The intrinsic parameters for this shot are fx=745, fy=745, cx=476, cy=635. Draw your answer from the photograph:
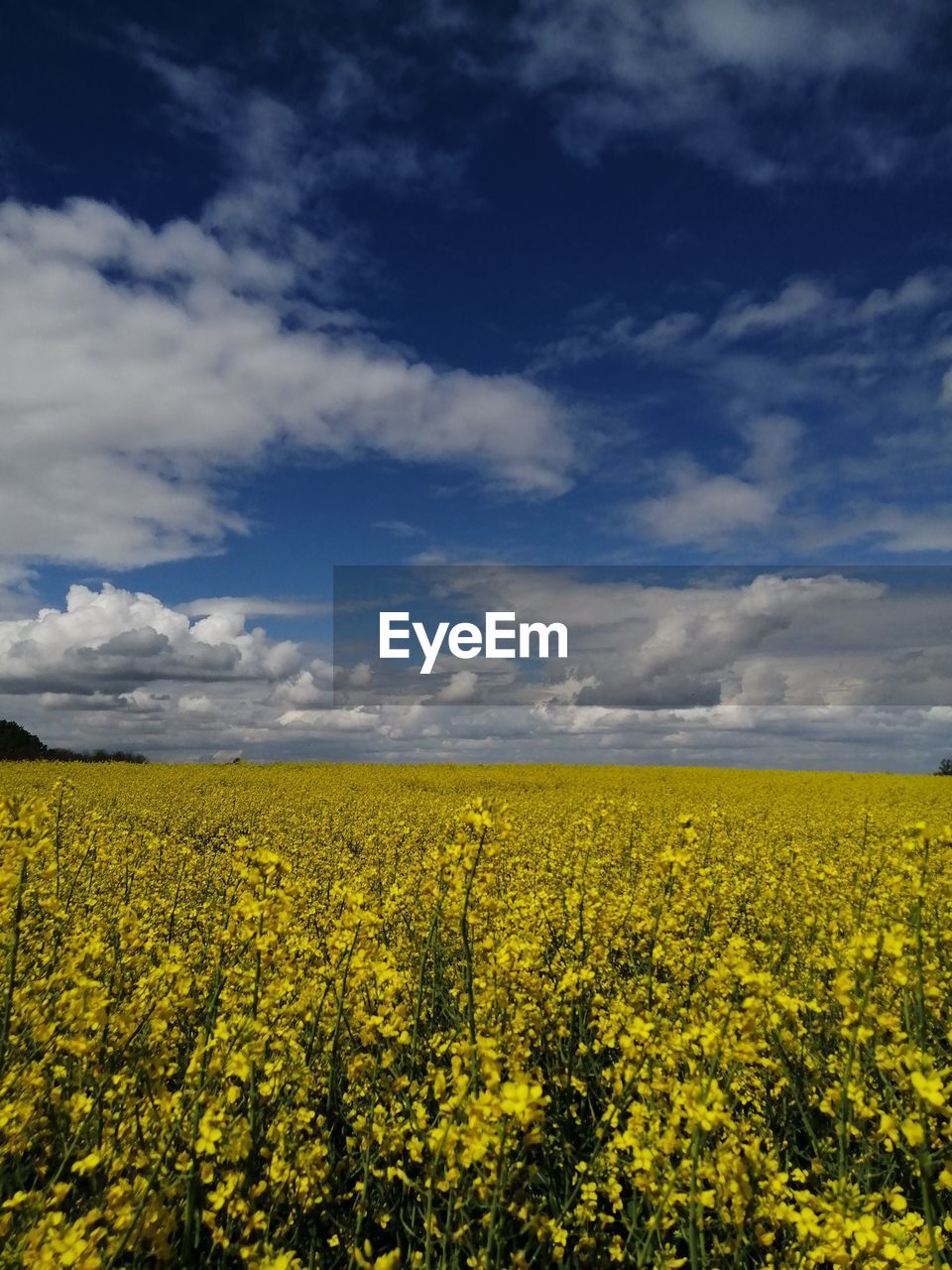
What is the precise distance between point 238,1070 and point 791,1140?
3.57 m

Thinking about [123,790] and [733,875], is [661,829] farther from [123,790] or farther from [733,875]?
[123,790]

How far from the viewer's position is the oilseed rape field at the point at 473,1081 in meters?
2.74

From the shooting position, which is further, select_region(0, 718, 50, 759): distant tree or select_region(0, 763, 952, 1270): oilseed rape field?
select_region(0, 718, 50, 759): distant tree

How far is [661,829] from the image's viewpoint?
47.8 ft

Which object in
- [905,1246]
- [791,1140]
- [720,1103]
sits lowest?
[791,1140]

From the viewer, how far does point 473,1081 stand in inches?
104

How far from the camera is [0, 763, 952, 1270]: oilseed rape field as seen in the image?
2740 mm

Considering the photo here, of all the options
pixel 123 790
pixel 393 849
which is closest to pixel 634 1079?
pixel 393 849

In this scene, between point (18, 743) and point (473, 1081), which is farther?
point (18, 743)

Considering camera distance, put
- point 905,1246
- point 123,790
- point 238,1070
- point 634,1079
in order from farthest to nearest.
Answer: point 123,790, point 634,1079, point 238,1070, point 905,1246

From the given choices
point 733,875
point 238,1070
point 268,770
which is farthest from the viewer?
point 268,770

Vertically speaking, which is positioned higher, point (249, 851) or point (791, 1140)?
point (249, 851)

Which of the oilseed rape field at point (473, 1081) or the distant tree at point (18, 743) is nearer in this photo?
the oilseed rape field at point (473, 1081)

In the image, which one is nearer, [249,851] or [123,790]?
[249,851]
